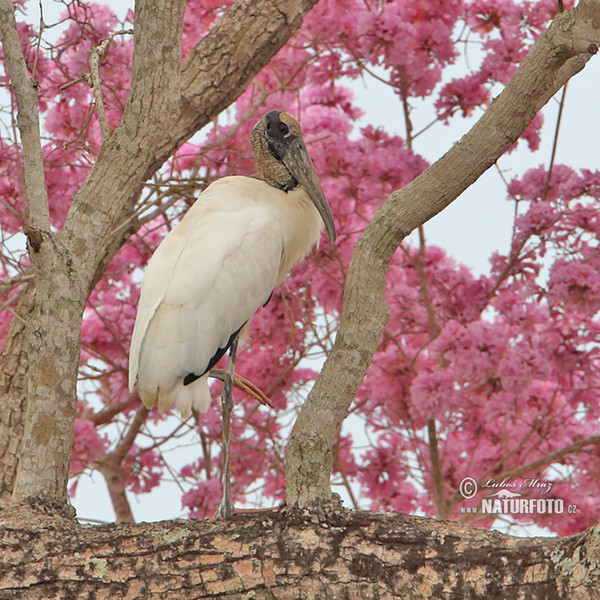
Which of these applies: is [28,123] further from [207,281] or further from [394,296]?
[394,296]

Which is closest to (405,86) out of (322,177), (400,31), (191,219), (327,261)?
(400,31)

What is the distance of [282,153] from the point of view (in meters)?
4.39

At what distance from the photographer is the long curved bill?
4168 millimetres

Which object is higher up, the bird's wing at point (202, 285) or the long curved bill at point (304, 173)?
the long curved bill at point (304, 173)

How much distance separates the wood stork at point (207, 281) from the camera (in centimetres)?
365

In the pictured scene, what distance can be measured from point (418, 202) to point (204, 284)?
979mm

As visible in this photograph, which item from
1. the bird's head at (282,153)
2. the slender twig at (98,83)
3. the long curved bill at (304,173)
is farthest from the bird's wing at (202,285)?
the slender twig at (98,83)

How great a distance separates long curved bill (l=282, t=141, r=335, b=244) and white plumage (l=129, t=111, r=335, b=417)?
0.06 feet

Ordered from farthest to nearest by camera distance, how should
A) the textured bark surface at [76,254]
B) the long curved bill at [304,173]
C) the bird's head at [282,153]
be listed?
the bird's head at [282,153] < the long curved bill at [304,173] < the textured bark surface at [76,254]

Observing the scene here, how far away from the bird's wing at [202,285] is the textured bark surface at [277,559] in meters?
0.81

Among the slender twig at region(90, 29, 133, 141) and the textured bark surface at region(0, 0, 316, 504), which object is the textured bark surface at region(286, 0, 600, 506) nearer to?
the textured bark surface at region(0, 0, 316, 504)

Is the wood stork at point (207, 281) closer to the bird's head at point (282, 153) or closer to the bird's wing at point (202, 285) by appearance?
the bird's wing at point (202, 285)

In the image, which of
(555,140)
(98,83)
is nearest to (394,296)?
(555,140)

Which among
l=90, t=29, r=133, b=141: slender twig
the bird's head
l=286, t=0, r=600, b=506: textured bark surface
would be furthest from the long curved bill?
l=286, t=0, r=600, b=506: textured bark surface
